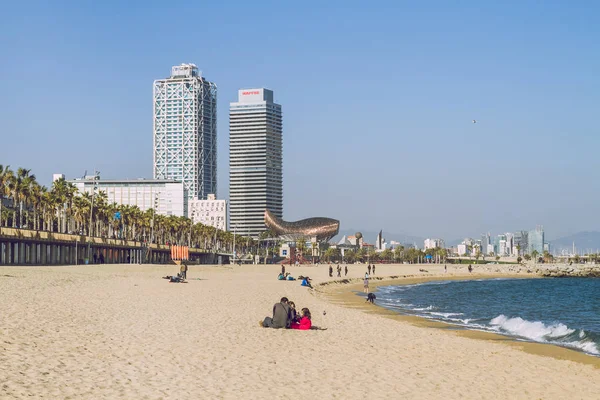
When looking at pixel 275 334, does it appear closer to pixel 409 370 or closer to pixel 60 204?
pixel 409 370

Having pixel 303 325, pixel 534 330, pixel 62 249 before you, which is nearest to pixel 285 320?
pixel 303 325

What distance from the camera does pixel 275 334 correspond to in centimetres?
2192

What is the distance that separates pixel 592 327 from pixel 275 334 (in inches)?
828

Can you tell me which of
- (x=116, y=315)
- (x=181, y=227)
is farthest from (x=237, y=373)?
(x=181, y=227)

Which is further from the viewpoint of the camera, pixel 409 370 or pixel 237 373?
pixel 409 370

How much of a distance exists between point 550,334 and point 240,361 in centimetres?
1800

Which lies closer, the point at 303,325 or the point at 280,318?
the point at 280,318

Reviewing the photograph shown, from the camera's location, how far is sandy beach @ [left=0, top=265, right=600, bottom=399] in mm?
12766

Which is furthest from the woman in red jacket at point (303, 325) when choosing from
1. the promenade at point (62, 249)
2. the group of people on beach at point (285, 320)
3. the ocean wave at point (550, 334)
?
the promenade at point (62, 249)

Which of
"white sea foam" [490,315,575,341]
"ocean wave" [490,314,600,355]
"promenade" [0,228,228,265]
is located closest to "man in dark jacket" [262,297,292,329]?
"ocean wave" [490,314,600,355]

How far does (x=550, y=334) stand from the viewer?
29.4m

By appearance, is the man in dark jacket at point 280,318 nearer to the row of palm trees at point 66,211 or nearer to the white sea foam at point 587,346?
the white sea foam at point 587,346

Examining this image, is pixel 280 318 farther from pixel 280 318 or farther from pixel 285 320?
pixel 285 320

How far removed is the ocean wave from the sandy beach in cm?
275
